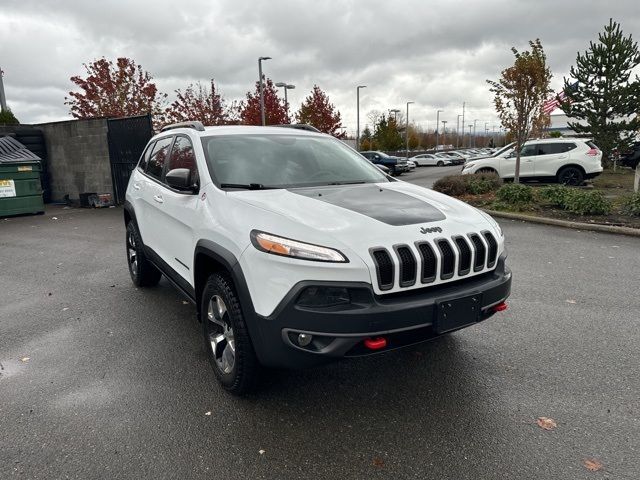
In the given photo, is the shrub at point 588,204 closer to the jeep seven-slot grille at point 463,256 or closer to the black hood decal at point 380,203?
the black hood decal at point 380,203

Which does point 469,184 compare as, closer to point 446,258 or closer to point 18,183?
point 446,258

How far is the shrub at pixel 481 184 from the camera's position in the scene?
12.9 meters

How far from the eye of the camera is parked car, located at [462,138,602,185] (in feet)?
50.5

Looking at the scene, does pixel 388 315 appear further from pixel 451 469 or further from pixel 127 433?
pixel 127 433

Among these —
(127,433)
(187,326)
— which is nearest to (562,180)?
(187,326)

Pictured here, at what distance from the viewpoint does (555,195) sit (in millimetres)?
10211

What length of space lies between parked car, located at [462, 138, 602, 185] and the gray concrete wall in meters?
11.8

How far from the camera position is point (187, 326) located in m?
4.25

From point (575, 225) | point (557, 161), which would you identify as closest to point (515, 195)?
point (575, 225)

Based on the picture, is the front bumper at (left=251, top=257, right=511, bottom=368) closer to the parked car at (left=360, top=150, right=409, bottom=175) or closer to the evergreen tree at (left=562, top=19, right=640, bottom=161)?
the evergreen tree at (left=562, top=19, right=640, bottom=161)

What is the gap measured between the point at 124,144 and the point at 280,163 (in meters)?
11.6

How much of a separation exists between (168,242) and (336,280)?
214 cm

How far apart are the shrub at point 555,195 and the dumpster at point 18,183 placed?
13.0 metres

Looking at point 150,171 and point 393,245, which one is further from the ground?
point 150,171
